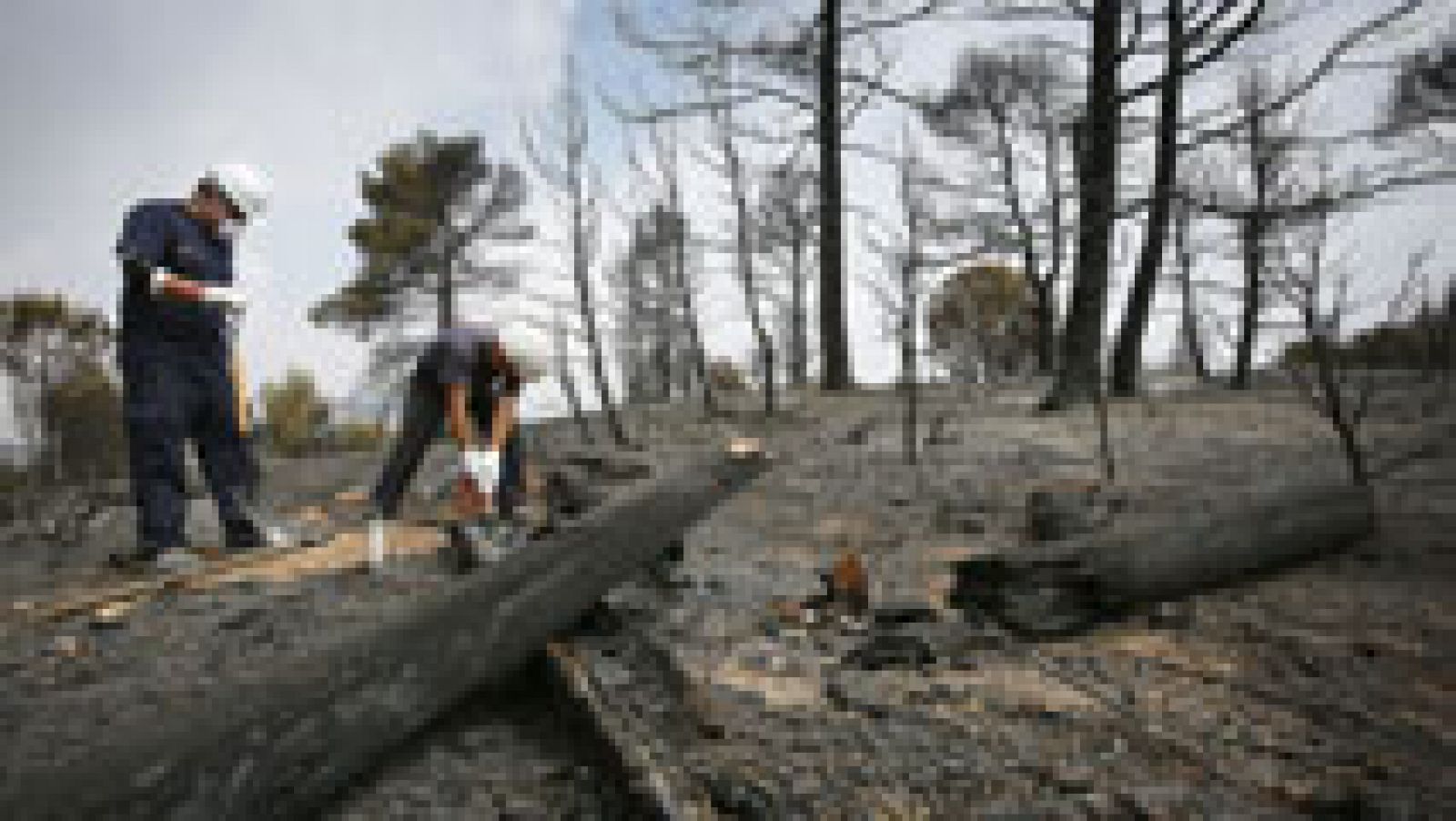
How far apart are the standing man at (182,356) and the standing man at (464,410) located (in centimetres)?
88

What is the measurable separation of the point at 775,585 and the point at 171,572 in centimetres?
304

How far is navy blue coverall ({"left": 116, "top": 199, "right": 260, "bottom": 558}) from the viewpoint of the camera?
395cm

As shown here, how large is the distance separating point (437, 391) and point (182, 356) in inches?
50.1

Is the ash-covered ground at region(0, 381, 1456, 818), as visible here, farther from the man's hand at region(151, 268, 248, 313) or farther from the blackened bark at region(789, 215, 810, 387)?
the blackened bark at region(789, 215, 810, 387)

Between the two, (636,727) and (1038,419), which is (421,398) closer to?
(636,727)

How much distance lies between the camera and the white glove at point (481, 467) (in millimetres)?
4238

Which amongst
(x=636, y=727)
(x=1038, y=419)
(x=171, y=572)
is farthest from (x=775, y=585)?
(x=1038, y=419)

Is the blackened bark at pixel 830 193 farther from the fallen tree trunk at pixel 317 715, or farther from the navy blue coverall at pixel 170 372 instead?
the fallen tree trunk at pixel 317 715

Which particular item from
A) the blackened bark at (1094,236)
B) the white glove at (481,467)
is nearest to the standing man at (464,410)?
the white glove at (481,467)

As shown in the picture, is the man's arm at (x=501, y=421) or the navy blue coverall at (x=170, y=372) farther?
the man's arm at (x=501, y=421)

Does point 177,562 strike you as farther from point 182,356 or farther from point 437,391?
point 437,391

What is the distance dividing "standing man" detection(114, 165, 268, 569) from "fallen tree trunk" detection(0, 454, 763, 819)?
1.95 metres

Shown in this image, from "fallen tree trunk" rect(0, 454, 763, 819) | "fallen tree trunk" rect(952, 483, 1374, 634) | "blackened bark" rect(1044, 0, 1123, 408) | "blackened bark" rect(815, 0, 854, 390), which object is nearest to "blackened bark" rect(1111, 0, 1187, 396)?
"blackened bark" rect(1044, 0, 1123, 408)

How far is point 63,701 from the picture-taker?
249cm
